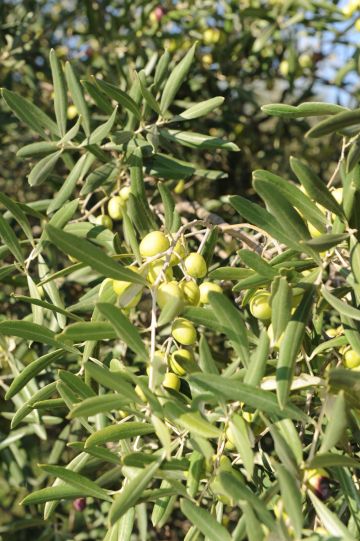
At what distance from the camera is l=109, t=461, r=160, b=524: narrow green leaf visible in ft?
2.20

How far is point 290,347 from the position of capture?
726mm

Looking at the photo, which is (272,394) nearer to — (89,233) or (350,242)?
(350,242)

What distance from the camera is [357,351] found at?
0.81m

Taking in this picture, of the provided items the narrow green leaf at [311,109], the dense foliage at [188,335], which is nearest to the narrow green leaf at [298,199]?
the dense foliage at [188,335]

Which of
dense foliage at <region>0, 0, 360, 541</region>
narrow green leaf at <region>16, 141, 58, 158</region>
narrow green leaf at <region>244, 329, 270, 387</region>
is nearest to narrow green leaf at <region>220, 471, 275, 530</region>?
dense foliage at <region>0, 0, 360, 541</region>

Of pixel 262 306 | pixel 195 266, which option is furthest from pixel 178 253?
pixel 262 306

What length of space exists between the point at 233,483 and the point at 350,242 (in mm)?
320

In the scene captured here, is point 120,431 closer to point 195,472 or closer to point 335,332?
point 195,472

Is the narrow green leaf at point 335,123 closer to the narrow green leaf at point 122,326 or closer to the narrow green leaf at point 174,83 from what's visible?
the narrow green leaf at point 122,326

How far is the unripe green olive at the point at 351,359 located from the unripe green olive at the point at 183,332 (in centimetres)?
21

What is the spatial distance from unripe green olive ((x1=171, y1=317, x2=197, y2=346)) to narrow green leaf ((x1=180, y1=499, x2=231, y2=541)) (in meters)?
0.21

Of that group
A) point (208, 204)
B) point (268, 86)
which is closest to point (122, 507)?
point (208, 204)

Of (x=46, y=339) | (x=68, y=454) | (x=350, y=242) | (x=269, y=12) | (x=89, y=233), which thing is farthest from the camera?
(x=68, y=454)

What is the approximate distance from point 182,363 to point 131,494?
0.18 meters
